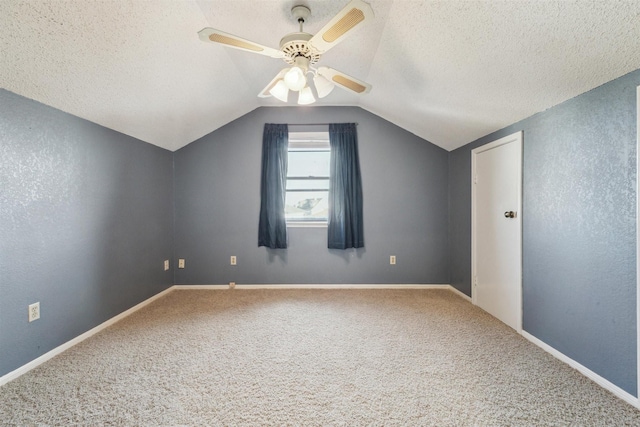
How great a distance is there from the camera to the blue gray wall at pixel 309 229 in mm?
3434

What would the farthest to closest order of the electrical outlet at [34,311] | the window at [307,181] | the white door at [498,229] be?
1. the window at [307,181]
2. the white door at [498,229]
3. the electrical outlet at [34,311]

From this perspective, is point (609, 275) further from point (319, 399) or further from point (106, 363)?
point (106, 363)

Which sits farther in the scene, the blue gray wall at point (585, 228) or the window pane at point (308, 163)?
the window pane at point (308, 163)

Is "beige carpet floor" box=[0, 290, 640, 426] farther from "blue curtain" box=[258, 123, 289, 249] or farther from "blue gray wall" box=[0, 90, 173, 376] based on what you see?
"blue curtain" box=[258, 123, 289, 249]

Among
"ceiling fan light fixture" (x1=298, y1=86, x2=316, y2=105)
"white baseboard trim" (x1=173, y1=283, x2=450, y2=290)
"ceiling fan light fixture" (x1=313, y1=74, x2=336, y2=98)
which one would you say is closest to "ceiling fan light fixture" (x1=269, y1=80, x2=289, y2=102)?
"ceiling fan light fixture" (x1=298, y1=86, x2=316, y2=105)

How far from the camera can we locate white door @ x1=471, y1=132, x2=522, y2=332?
7.47 ft

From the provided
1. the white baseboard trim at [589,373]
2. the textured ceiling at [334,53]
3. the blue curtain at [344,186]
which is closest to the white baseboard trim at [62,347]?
the textured ceiling at [334,53]

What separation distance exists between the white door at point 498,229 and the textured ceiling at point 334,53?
1.06 feet

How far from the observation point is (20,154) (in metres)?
1.69

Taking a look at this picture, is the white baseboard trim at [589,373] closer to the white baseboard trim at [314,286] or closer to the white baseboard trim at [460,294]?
the white baseboard trim at [460,294]

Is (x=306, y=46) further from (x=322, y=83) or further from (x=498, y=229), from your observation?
(x=498, y=229)

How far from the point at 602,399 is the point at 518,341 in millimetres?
634

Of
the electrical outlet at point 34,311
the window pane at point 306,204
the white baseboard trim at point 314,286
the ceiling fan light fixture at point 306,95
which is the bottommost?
the white baseboard trim at point 314,286

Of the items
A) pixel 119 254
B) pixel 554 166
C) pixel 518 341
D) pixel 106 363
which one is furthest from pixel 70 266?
pixel 554 166
